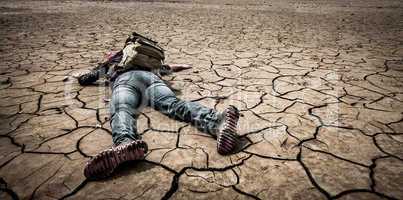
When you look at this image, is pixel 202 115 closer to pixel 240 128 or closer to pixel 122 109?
pixel 240 128

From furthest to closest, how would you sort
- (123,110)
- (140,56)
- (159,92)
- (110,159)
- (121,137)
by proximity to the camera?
(140,56)
(159,92)
(123,110)
(121,137)
(110,159)

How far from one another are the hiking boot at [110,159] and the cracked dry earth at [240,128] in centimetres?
6

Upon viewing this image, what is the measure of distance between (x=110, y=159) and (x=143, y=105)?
0.81m

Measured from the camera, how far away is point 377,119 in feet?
5.99

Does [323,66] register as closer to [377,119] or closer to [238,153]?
[377,119]

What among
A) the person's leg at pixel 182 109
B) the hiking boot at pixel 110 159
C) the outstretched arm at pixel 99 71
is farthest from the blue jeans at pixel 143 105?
the outstretched arm at pixel 99 71

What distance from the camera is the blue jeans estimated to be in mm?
1445

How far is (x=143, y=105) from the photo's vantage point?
1991mm

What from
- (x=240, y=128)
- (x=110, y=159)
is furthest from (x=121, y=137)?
(x=240, y=128)

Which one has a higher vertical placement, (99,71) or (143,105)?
(99,71)

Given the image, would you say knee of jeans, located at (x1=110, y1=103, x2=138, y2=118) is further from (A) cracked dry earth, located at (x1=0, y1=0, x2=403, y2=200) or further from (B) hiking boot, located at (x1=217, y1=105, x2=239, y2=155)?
(B) hiking boot, located at (x1=217, y1=105, x2=239, y2=155)

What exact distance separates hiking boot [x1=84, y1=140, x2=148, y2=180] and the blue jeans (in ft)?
0.36

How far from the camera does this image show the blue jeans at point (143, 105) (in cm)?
145

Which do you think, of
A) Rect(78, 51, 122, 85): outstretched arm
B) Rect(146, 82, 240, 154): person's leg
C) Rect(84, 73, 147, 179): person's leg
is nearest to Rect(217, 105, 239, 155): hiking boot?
Rect(146, 82, 240, 154): person's leg
